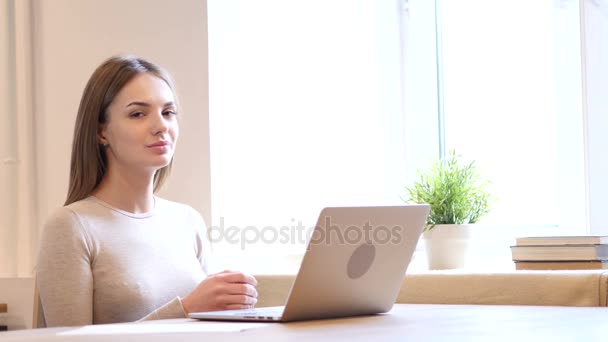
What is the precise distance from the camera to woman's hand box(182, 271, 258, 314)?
73.2 inches

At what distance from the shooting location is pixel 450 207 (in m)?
2.99

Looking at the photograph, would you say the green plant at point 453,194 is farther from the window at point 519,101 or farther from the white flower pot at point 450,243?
the window at point 519,101

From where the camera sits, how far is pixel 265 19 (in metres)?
3.34

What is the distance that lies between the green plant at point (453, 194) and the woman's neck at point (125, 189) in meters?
1.07

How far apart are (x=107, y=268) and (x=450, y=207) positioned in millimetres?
1321

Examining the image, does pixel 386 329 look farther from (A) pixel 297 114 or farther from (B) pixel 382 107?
(B) pixel 382 107

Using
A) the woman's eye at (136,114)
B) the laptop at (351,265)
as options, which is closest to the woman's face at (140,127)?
the woman's eye at (136,114)

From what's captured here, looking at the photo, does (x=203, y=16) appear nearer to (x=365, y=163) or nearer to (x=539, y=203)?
(x=365, y=163)

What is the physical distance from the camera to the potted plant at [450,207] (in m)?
2.93

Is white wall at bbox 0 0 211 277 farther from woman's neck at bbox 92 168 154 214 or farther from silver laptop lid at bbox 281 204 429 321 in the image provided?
silver laptop lid at bbox 281 204 429 321

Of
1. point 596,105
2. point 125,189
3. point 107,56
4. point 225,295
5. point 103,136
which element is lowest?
point 225,295

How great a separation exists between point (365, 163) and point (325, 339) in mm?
2544

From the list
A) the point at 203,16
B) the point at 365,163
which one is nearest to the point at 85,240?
the point at 203,16

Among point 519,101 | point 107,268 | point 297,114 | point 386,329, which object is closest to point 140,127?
point 107,268
